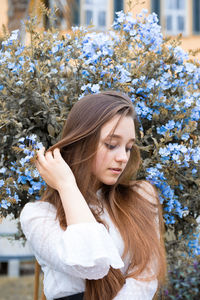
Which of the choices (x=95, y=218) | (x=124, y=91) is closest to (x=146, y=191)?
(x=95, y=218)

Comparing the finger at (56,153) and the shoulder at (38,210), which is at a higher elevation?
the finger at (56,153)

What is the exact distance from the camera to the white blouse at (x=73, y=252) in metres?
1.41

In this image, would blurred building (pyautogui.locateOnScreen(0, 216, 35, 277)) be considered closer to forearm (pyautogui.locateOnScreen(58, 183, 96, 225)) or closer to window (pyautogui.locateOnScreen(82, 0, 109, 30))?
forearm (pyautogui.locateOnScreen(58, 183, 96, 225))

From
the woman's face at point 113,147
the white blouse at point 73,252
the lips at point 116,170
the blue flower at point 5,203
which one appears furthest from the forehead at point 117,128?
the blue flower at point 5,203

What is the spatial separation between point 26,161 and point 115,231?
19.6 inches

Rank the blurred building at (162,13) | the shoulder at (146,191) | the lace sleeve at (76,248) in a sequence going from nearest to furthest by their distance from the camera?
the lace sleeve at (76,248)
the shoulder at (146,191)
the blurred building at (162,13)

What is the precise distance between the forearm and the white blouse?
0.03m

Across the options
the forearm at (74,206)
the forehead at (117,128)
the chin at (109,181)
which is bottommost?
the forearm at (74,206)

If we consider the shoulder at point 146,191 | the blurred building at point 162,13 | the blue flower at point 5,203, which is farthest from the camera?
the blurred building at point 162,13

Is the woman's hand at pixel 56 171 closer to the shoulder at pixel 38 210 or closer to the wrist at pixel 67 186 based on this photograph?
the wrist at pixel 67 186

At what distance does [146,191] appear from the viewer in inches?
71.2

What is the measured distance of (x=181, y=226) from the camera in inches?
88.7

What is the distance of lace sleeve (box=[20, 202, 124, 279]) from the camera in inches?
55.1

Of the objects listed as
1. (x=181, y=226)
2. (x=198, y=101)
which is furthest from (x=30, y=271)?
(x=198, y=101)
